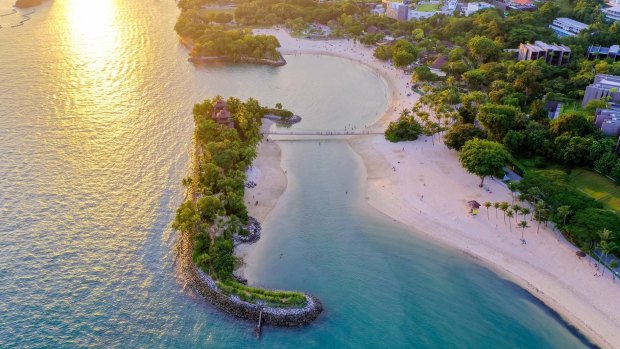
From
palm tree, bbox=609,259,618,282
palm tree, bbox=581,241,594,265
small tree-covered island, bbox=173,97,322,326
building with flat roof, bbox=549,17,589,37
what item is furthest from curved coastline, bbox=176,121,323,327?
building with flat roof, bbox=549,17,589,37

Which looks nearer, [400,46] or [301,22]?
[400,46]

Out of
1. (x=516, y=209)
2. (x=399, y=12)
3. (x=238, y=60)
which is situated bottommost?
(x=516, y=209)

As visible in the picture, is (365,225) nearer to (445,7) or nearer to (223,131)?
(223,131)

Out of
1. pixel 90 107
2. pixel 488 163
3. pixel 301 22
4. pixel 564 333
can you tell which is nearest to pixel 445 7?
pixel 301 22

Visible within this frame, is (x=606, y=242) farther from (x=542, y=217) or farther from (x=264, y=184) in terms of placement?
(x=264, y=184)

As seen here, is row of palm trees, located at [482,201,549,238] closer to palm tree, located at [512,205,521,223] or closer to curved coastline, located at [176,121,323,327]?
palm tree, located at [512,205,521,223]

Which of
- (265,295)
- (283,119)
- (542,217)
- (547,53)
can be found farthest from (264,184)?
(547,53)
